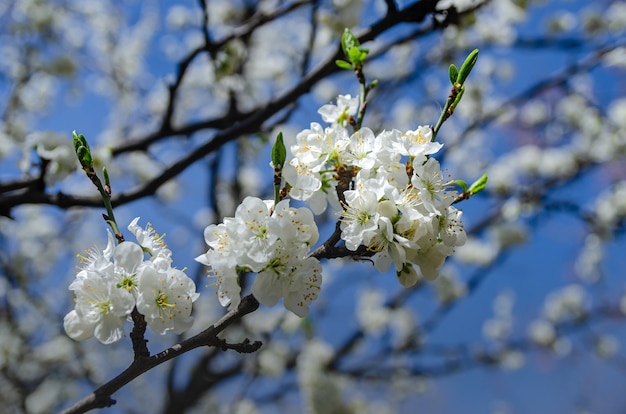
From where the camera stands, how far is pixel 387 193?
0.71 metres

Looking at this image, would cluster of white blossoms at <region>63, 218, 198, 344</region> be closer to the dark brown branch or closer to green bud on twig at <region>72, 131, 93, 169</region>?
the dark brown branch

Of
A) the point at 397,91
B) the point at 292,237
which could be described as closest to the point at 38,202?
the point at 292,237

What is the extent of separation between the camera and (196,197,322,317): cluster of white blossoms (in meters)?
0.67

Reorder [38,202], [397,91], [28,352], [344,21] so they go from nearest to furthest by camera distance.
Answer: [38,202] < [344,21] < [397,91] < [28,352]

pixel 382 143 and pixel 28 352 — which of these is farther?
pixel 28 352

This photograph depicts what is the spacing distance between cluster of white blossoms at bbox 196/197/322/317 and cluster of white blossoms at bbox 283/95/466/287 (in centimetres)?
7

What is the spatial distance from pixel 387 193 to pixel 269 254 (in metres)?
0.19

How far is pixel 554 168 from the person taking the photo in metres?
3.84

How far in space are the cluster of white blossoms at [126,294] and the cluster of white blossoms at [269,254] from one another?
0.06 meters

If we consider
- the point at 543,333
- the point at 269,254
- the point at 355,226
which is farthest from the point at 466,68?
the point at 543,333

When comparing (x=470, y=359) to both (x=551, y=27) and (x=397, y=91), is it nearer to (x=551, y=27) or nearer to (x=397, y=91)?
(x=397, y=91)

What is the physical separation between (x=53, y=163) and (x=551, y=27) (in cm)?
366

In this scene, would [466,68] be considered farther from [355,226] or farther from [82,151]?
[82,151]

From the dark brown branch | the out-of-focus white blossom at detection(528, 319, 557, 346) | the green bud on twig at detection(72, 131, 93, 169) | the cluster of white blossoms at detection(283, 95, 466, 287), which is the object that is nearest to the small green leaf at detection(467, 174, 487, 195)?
the cluster of white blossoms at detection(283, 95, 466, 287)
